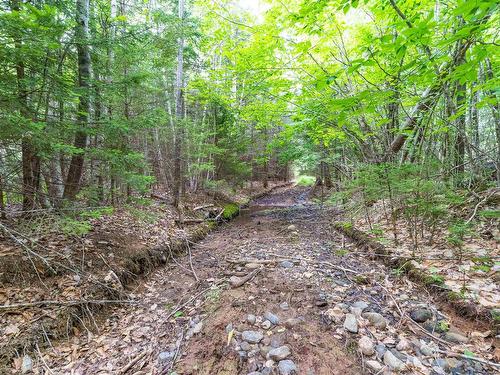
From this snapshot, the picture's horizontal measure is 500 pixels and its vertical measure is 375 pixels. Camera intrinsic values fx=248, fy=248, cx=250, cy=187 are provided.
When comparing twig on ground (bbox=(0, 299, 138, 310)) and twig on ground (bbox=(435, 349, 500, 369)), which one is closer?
twig on ground (bbox=(435, 349, 500, 369))

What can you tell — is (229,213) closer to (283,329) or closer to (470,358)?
(283,329)

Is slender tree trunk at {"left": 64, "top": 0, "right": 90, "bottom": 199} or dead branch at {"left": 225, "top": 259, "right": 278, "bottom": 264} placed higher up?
slender tree trunk at {"left": 64, "top": 0, "right": 90, "bottom": 199}

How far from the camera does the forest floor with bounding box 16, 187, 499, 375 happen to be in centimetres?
229

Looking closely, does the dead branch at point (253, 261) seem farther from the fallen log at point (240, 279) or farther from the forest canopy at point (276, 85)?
the forest canopy at point (276, 85)

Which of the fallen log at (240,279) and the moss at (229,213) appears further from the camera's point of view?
the moss at (229,213)

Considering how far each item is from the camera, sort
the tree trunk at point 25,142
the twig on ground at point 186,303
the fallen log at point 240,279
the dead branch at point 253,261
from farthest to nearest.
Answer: the dead branch at point 253,261, the fallen log at point 240,279, the twig on ground at point 186,303, the tree trunk at point 25,142

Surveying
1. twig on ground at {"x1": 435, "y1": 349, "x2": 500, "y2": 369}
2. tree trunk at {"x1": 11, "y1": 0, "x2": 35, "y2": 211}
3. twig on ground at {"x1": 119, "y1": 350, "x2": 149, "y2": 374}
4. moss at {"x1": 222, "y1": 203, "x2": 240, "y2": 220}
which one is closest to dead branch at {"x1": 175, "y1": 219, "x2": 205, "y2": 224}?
moss at {"x1": 222, "y1": 203, "x2": 240, "y2": 220}

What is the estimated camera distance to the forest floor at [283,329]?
229 cm

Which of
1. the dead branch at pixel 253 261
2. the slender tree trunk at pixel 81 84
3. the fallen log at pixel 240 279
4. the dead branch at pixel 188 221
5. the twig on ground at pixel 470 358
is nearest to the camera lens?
the twig on ground at pixel 470 358

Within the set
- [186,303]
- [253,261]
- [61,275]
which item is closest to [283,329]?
[186,303]

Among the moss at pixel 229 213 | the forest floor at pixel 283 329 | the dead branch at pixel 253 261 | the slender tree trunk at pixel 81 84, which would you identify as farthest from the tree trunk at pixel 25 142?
the moss at pixel 229 213

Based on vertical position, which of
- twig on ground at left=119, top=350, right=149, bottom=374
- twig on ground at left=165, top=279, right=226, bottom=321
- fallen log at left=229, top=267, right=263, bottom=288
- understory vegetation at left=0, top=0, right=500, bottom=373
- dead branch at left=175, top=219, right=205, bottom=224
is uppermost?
understory vegetation at left=0, top=0, right=500, bottom=373

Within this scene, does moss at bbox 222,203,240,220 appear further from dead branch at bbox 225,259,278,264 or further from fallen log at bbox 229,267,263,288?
fallen log at bbox 229,267,263,288

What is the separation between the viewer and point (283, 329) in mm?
2742
